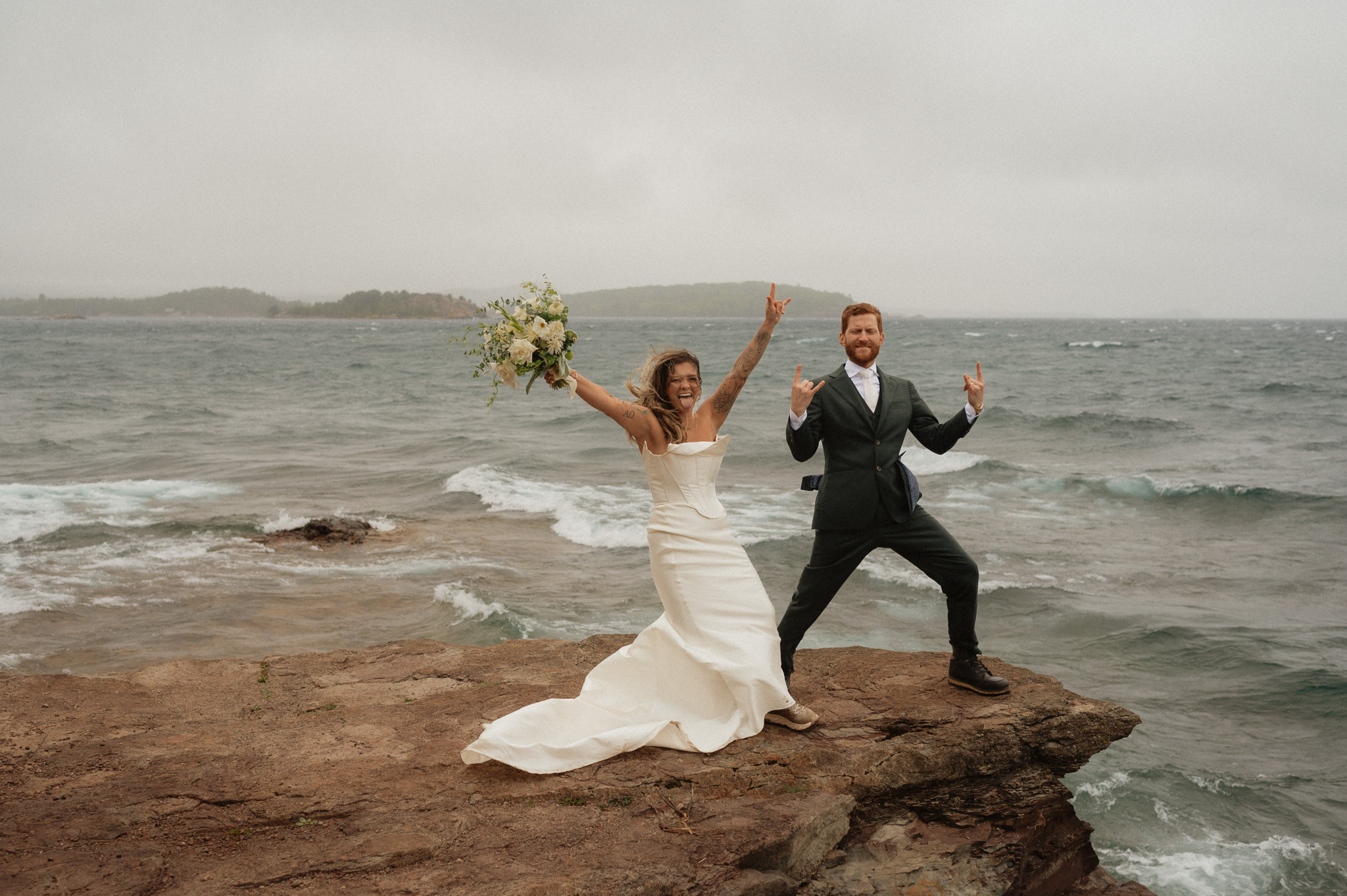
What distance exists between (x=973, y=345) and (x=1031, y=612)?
3060 inches

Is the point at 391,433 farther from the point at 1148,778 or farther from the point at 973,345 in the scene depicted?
the point at 973,345

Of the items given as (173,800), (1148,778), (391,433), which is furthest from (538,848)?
(391,433)

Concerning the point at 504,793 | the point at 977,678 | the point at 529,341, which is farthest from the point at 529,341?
the point at 977,678

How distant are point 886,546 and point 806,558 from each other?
328 inches

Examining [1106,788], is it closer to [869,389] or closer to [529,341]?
[869,389]

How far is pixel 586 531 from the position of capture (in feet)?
46.6

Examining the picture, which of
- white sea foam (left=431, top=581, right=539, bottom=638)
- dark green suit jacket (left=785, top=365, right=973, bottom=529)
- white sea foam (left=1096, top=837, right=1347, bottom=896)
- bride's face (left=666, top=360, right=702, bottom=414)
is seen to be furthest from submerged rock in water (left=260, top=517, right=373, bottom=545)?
white sea foam (left=1096, top=837, right=1347, bottom=896)

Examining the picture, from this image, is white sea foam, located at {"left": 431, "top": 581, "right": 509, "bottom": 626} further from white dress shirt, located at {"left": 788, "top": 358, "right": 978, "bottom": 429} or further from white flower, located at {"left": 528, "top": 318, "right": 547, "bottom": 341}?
white dress shirt, located at {"left": 788, "top": 358, "right": 978, "bottom": 429}

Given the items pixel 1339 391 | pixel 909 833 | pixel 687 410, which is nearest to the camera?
pixel 909 833

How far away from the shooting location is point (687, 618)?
184 inches

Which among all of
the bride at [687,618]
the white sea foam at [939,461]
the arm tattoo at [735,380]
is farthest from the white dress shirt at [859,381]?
the white sea foam at [939,461]

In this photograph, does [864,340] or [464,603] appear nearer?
[864,340]

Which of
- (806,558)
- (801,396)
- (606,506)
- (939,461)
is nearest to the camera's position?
(801,396)

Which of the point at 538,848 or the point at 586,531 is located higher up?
the point at 538,848
